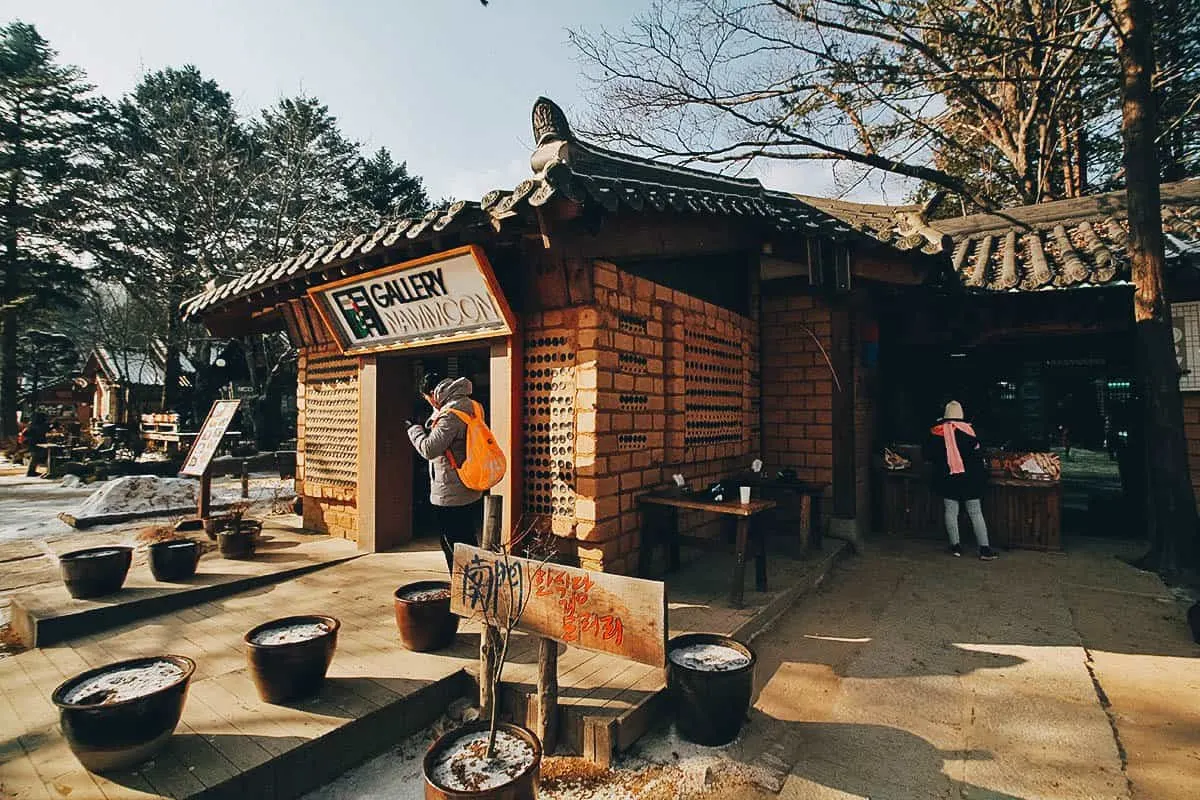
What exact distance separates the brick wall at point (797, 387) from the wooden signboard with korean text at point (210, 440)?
692cm

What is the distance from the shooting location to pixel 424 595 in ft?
13.4


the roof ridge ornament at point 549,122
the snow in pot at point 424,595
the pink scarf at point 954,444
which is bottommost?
the snow in pot at point 424,595

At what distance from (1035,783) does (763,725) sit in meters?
1.30

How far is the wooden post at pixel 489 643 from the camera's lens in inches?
126

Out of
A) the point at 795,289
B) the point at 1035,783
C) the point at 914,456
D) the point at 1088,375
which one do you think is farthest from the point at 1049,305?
the point at 1035,783

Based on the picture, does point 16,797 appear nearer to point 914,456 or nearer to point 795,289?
point 795,289

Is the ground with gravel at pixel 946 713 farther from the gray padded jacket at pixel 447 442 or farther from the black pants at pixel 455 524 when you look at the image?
A: the gray padded jacket at pixel 447 442

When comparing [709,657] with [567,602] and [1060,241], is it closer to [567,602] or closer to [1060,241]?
[567,602]

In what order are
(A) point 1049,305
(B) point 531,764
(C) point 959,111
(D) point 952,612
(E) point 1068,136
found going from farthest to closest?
(C) point 959,111, (E) point 1068,136, (A) point 1049,305, (D) point 952,612, (B) point 531,764

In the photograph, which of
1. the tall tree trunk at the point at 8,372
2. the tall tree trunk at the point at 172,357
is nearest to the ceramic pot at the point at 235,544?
the tall tree trunk at the point at 172,357

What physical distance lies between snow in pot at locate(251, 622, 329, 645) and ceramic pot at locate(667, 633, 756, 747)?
213cm

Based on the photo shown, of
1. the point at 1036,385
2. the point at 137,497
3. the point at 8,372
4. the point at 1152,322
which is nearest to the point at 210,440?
the point at 137,497

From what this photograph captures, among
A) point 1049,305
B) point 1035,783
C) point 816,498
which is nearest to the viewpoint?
point 1035,783

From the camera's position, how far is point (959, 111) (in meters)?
13.9
